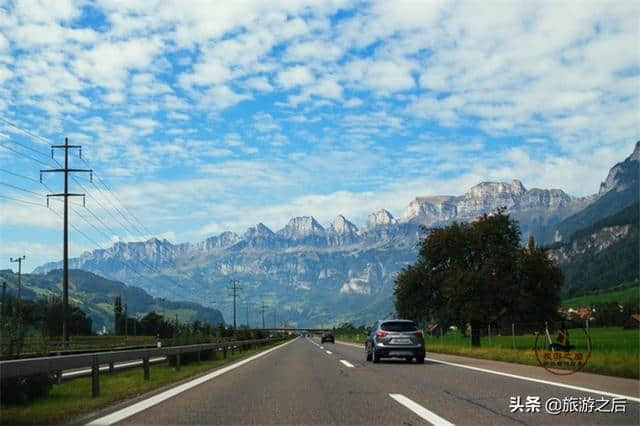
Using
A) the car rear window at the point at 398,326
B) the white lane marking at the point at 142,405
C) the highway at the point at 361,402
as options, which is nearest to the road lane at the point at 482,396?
the highway at the point at 361,402

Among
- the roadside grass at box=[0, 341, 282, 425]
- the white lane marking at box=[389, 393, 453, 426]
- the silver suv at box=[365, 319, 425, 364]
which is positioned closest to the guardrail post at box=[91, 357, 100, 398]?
the roadside grass at box=[0, 341, 282, 425]

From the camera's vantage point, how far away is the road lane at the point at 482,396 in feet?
32.0

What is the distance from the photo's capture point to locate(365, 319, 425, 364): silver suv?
996 inches

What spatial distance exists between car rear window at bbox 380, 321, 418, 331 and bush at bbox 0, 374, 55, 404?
1489 centimetres

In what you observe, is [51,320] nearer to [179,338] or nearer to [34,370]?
[179,338]

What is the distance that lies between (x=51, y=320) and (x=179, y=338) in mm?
88248

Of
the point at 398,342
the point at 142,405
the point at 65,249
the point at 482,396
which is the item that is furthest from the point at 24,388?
the point at 65,249

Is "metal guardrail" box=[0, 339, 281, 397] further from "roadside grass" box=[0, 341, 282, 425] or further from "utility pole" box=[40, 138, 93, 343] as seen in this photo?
"utility pole" box=[40, 138, 93, 343]

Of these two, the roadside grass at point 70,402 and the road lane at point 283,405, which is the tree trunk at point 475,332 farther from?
the roadside grass at point 70,402

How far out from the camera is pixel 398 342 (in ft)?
83.6

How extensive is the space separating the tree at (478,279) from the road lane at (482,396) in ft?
92.3

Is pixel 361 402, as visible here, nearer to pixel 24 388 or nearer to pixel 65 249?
pixel 24 388

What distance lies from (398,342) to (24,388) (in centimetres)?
1542

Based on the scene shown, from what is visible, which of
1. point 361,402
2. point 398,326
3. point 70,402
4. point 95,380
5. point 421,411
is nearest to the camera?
point 421,411
